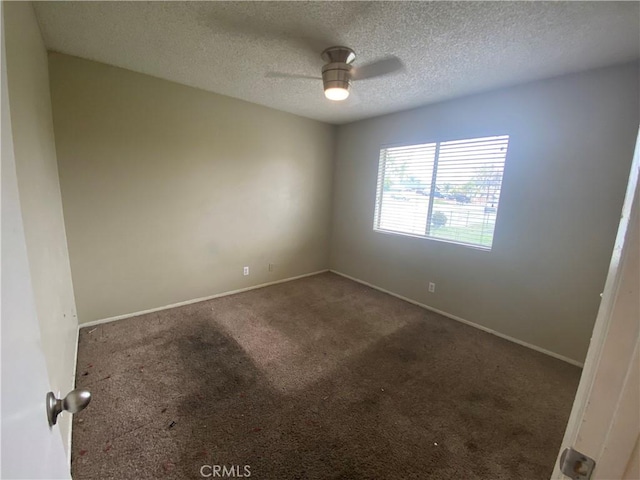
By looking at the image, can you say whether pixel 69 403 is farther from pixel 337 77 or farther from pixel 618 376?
pixel 337 77

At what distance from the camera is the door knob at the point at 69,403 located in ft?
1.96

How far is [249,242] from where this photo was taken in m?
3.57

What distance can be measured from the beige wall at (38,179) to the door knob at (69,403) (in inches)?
32.5

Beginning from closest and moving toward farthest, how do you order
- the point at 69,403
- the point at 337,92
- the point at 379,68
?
the point at 69,403 → the point at 337,92 → the point at 379,68

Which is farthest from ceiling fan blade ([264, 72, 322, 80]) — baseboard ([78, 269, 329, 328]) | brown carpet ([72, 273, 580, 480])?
baseboard ([78, 269, 329, 328])

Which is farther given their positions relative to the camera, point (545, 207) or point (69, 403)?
point (545, 207)

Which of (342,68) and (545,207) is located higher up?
(342,68)

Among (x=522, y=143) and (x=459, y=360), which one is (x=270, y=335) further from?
(x=522, y=143)

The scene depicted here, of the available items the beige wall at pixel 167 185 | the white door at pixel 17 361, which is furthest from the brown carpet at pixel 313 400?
the white door at pixel 17 361

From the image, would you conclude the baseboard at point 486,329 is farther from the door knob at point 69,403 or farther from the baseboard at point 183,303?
the door knob at point 69,403

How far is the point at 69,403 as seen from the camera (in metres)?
0.61

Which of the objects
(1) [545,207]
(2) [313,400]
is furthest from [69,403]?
(1) [545,207]

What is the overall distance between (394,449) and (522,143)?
2684 mm

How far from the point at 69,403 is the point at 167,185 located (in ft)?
8.58
